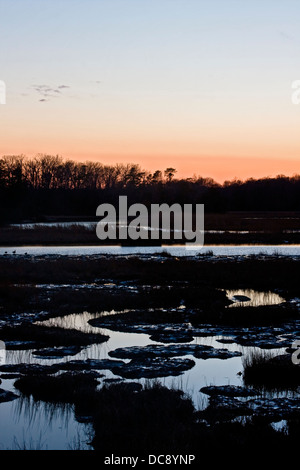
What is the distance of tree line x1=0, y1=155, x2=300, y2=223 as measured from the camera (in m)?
94.2

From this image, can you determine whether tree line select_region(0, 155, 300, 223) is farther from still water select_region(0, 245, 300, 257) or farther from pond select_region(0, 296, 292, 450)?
pond select_region(0, 296, 292, 450)

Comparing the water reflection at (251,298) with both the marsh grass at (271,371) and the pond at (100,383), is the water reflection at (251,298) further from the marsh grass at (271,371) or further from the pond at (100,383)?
the marsh grass at (271,371)

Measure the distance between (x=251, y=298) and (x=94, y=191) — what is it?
101 metres

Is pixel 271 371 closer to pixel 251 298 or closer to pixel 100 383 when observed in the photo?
pixel 100 383

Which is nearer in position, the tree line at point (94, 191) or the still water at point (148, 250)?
the still water at point (148, 250)

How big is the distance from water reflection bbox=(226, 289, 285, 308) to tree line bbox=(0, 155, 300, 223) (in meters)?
59.0

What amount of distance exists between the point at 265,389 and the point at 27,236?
4797cm

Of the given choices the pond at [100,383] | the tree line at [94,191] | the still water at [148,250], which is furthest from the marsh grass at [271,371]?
the tree line at [94,191]

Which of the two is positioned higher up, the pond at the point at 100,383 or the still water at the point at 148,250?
the still water at the point at 148,250

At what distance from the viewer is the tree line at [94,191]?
94250 mm


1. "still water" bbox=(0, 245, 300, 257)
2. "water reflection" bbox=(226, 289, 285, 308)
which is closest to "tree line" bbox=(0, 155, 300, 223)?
"still water" bbox=(0, 245, 300, 257)

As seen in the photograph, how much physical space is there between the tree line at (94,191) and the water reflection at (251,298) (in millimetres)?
59013

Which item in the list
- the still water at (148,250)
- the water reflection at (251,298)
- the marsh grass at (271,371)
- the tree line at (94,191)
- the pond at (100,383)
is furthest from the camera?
the tree line at (94,191)
